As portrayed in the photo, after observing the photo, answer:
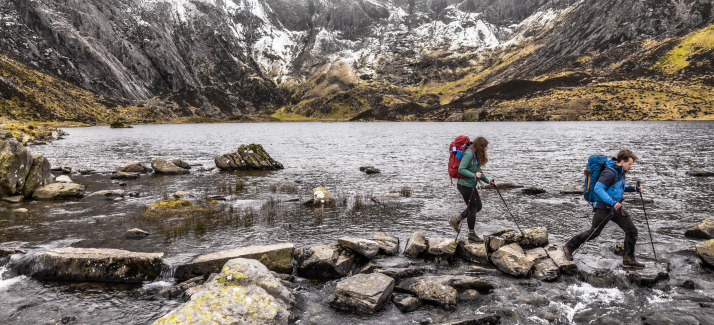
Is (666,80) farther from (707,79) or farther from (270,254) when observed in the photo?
(270,254)

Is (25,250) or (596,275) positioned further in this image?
(25,250)

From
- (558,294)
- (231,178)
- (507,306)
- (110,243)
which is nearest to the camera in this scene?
(507,306)

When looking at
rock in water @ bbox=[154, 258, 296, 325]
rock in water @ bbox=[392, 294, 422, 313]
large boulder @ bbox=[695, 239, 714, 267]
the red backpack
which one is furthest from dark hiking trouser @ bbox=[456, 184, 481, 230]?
large boulder @ bbox=[695, 239, 714, 267]

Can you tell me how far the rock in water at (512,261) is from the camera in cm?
1180

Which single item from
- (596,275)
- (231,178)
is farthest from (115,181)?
(596,275)

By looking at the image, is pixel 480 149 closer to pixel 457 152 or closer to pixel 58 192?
pixel 457 152

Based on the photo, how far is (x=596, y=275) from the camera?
38.4 feet

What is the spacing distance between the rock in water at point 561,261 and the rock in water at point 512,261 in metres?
1.01

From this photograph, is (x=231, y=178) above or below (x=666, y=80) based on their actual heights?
below

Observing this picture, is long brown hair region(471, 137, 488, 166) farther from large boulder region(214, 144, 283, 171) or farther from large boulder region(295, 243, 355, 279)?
large boulder region(214, 144, 283, 171)

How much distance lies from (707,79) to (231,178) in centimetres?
22472

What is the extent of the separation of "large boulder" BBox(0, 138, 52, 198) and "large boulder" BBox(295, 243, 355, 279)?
23081mm

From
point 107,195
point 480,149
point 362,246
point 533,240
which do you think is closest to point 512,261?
point 533,240

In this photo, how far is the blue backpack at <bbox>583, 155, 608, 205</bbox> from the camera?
10.9 metres
